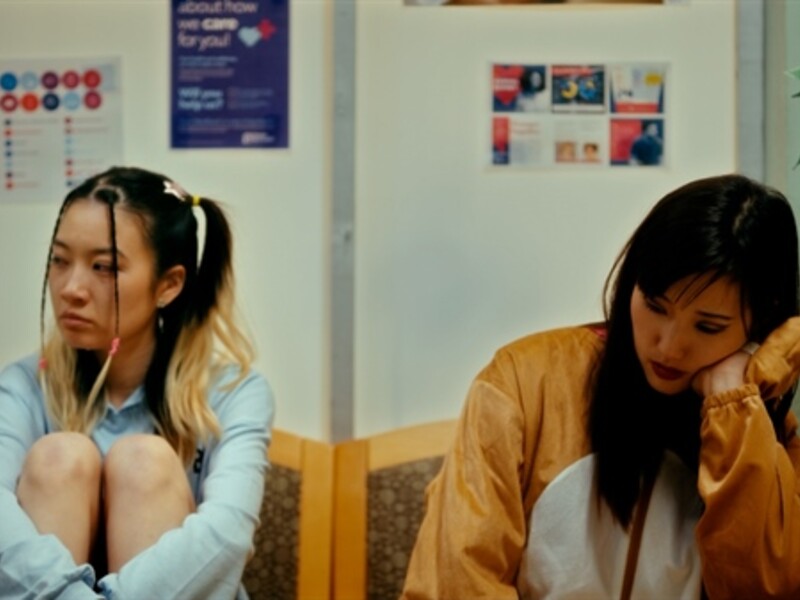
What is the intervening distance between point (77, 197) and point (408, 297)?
0.74 meters

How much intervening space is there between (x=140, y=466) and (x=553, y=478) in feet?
2.07

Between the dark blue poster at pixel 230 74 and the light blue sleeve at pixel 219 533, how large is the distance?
680 mm

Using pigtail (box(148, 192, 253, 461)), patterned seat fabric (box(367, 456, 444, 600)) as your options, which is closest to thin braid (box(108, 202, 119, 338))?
pigtail (box(148, 192, 253, 461))

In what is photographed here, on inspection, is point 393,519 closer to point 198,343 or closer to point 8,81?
point 198,343

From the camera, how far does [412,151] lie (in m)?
2.30

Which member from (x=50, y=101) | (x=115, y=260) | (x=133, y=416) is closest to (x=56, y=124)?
(x=50, y=101)

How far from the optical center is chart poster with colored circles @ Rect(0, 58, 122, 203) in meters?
2.35

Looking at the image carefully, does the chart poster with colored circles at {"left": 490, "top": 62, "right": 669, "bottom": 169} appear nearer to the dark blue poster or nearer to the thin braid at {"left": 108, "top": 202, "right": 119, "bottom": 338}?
the dark blue poster

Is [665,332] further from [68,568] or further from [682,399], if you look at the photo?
[68,568]

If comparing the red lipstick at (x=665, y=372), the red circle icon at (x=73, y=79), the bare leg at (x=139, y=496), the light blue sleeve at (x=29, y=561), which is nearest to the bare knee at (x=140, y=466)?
the bare leg at (x=139, y=496)

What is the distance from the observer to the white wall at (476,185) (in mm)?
2271

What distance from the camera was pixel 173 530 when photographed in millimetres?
1617

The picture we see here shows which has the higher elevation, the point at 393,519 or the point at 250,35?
the point at 250,35

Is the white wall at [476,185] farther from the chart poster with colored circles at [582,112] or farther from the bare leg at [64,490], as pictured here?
the bare leg at [64,490]
